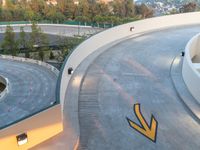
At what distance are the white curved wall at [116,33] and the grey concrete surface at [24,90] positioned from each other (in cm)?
792

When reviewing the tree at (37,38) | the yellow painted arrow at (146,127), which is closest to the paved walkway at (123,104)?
the yellow painted arrow at (146,127)

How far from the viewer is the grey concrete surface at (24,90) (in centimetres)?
3300

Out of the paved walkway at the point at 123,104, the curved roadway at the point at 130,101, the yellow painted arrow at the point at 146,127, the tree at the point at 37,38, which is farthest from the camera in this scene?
the tree at the point at 37,38

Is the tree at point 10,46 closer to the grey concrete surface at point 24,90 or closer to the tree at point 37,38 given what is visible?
the tree at point 37,38

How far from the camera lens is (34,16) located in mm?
84438

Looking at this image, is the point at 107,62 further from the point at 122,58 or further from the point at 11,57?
the point at 11,57

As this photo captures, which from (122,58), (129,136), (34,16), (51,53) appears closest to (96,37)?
(122,58)

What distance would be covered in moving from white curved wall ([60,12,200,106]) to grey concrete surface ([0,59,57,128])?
792 centimetres

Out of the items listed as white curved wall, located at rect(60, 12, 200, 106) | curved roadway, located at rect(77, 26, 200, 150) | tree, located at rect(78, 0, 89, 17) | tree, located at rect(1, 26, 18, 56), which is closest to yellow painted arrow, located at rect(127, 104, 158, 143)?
curved roadway, located at rect(77, 26, 200, 150)

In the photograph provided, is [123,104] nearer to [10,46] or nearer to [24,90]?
[24,90]

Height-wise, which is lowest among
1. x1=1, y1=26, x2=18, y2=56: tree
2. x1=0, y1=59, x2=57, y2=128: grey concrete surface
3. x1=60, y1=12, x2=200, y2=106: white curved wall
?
x1=0, y1=59, x2=57, y2=128: grey concrete surface

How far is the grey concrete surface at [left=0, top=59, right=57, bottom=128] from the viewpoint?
33000 millimetres

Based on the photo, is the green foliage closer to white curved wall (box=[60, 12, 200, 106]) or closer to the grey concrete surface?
the grey concrete surface

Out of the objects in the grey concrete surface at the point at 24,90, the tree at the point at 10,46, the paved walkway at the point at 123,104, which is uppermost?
the paved walkway at the point at 123,104
